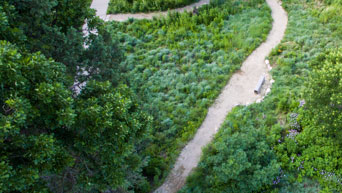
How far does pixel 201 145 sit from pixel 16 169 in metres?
8.43

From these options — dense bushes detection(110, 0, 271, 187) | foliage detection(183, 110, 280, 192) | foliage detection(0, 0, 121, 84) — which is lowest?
foliage detection(183, 110, 280, 192)

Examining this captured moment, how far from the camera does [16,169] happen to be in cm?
671

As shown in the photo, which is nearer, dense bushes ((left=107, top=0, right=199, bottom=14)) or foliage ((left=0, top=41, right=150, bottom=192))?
foliage ((left=0, top=41, right=150, bottom=192))

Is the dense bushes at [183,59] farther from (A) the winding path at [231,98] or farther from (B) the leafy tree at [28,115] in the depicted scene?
(B) the leafy tree at [28,115]

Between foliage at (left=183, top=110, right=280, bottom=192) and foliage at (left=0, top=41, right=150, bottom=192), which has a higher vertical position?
foliage at (left=0, top=41, right=150, bottom=192)

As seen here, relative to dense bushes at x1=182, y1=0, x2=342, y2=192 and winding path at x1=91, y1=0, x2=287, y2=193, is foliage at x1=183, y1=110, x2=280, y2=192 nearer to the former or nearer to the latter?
dense bushes at x1=182, y1=0, x2=342, y2=192

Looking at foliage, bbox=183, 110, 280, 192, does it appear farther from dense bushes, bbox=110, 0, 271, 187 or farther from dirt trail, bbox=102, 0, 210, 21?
dirt trail, bbox=102, 0, 210, 21

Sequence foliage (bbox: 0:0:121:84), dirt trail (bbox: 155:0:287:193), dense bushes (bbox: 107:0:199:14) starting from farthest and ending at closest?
dense bushes (bbox: 107:0:199:14) < dirt trail (bbox: 155:0:287:193) < foliage (bbox: 0:0:121:84)

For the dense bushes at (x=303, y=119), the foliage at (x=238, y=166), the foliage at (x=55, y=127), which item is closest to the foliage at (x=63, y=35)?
the foliage at (x=55, y=127)

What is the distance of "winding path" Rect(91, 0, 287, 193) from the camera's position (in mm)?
12633

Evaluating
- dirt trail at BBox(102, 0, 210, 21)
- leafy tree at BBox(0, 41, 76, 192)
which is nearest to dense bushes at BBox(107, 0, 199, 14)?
dirt trail at BBox(102, 0, 210, 21)

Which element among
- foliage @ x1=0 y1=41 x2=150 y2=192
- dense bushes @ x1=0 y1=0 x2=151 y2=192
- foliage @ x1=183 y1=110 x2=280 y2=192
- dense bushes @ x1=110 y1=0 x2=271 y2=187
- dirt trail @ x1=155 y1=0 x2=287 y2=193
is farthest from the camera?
dense bushes @ x1=110 y1=0 x2=271 y2=187

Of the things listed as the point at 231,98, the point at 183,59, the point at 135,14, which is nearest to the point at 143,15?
the point at 135,14

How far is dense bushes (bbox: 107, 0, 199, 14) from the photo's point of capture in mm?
23391
